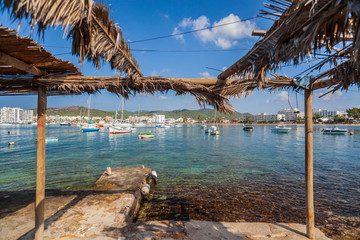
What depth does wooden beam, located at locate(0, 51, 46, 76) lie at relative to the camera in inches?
91.0

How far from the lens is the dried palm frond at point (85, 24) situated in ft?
5.40

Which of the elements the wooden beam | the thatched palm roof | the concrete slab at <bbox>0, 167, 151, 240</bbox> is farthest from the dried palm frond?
the concrete slab at <bbox>0, 167, 151, 240</bbox>

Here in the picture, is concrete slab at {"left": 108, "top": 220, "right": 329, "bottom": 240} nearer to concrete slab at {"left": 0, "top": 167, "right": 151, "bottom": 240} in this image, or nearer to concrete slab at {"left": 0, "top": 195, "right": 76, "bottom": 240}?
concrete slab at {"left": 0, "top": 167, "right": 151, "bottom": 240}

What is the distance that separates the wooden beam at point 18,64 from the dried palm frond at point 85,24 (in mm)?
837

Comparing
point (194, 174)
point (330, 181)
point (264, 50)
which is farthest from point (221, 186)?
point (264, 50)

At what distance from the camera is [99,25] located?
2.27m

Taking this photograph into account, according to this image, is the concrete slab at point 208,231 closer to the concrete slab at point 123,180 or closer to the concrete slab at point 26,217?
the concrete slab at point 26,217

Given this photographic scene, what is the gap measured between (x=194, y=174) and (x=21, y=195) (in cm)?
974

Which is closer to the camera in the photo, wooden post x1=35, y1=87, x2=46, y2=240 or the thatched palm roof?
the thatched palm roof

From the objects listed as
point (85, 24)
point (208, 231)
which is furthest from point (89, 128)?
point (85, 24)

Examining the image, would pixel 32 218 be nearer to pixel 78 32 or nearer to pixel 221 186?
pixel 78 32

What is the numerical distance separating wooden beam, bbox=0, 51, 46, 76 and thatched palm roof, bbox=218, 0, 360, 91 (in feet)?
10.5

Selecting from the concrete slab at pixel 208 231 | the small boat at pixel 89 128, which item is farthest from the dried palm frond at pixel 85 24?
the small boat at pixel 89 128

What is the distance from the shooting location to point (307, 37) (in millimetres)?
1790
